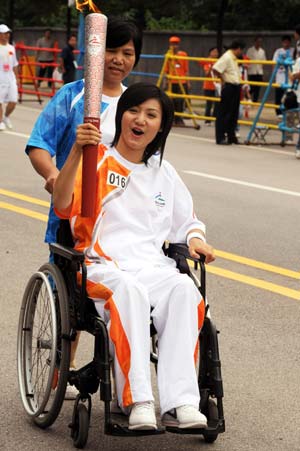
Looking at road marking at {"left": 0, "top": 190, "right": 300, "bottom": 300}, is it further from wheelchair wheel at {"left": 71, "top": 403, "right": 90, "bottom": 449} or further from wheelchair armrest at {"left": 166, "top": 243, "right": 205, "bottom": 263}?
wheelchair wheel at {"left": 71, "top": 403, "right": 90, "bottom": 449}

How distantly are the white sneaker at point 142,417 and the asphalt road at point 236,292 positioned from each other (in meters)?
0.38

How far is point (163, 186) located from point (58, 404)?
983 mm

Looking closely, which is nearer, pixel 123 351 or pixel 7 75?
pixel 123 351

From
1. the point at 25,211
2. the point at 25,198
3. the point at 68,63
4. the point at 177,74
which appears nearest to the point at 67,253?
the point at 25,211

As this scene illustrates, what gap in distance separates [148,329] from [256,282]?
3.81 metres

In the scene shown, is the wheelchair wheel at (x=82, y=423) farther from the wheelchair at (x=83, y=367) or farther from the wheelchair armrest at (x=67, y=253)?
the wheelchair armrest at (x=67, y=253)

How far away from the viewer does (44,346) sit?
16.4 feet

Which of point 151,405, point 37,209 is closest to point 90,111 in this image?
point 151,405

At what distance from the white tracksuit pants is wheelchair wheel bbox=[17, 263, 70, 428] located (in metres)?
0.16

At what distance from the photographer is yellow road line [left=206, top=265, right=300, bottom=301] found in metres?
7.96

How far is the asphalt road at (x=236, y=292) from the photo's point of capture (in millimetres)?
4996

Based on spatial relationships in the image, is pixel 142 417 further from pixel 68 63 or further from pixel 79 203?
pixel 68 63

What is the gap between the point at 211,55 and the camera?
25234 millimetres

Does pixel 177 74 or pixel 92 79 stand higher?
pixel 92 79
